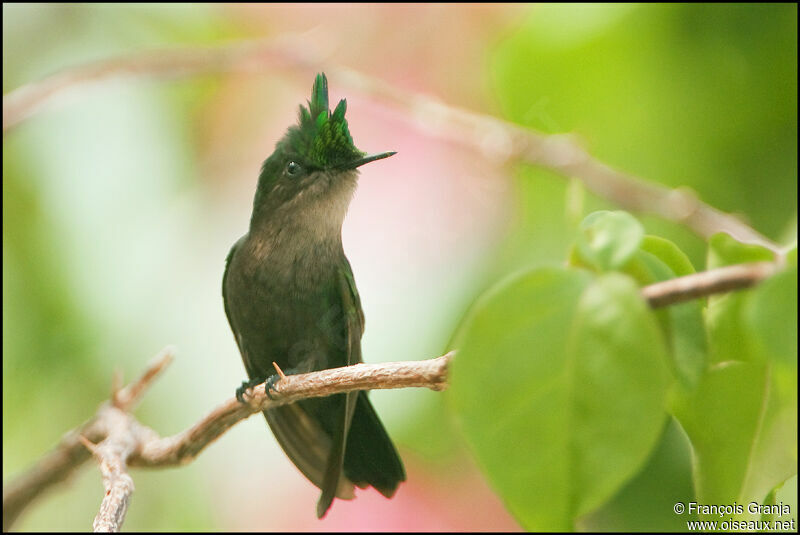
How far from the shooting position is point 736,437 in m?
0.63

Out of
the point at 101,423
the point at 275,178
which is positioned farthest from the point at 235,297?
the point at 101,423

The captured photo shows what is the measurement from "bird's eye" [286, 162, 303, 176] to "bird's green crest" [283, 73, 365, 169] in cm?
3

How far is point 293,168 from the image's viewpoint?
5.65 ft

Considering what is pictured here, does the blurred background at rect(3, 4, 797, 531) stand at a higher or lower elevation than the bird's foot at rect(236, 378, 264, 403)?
higher

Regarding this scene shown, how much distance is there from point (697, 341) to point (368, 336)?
5.13ft

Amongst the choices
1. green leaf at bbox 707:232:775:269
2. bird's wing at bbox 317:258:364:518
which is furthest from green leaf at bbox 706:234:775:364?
bird's wing at bbox 317:258:364:518

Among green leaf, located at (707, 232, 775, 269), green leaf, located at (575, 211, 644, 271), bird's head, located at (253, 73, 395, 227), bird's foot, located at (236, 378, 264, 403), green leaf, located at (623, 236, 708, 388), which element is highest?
bird's head, located at (253, 73, 395, 227)

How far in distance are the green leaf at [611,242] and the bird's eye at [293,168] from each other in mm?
1161

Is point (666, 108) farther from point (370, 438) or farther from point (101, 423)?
point (101, 423)

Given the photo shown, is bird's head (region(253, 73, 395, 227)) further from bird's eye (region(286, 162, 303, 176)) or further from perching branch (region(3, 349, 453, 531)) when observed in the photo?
perching branch (region(3, 349, 453, 531))

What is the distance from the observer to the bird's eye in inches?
67.4

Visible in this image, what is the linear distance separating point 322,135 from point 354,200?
2.54 feet

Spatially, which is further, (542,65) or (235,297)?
(542,65)

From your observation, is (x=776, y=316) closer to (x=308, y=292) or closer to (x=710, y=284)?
(x=710, y=284)
